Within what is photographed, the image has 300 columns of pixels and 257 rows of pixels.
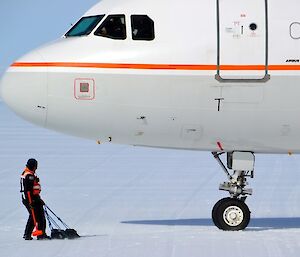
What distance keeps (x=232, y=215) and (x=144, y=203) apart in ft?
16.7

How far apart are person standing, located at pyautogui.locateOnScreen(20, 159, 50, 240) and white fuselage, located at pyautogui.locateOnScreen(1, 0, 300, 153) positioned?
1.01m

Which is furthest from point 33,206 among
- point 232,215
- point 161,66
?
point 232,215

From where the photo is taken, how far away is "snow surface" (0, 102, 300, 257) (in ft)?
69.3

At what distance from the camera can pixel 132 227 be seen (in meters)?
23.9

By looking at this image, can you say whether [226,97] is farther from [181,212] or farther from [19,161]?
[19,161]

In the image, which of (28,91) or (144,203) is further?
(144,203)

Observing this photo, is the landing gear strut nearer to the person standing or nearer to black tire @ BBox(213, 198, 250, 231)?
black tire @ BBox(213, 198, 250, 231)

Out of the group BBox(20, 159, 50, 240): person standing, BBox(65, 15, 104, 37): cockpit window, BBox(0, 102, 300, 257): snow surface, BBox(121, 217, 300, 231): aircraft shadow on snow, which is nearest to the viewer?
BBox(0, 102, 300, 257): snow surface

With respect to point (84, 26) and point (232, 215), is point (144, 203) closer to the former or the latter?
point (232, 215)

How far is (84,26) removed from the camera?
921 inches

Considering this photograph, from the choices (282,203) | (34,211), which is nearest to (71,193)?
(282,203)

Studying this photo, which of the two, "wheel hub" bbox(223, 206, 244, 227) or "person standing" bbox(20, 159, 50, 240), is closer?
"person standing" bbox(20, 159, 50, 240)

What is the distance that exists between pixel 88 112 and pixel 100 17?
1959mm

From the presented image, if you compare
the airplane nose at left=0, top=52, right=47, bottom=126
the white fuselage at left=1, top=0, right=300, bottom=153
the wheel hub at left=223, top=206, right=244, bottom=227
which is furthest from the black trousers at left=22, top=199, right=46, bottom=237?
the wheel hub at left=223, top=206, right=244, bottom=227
